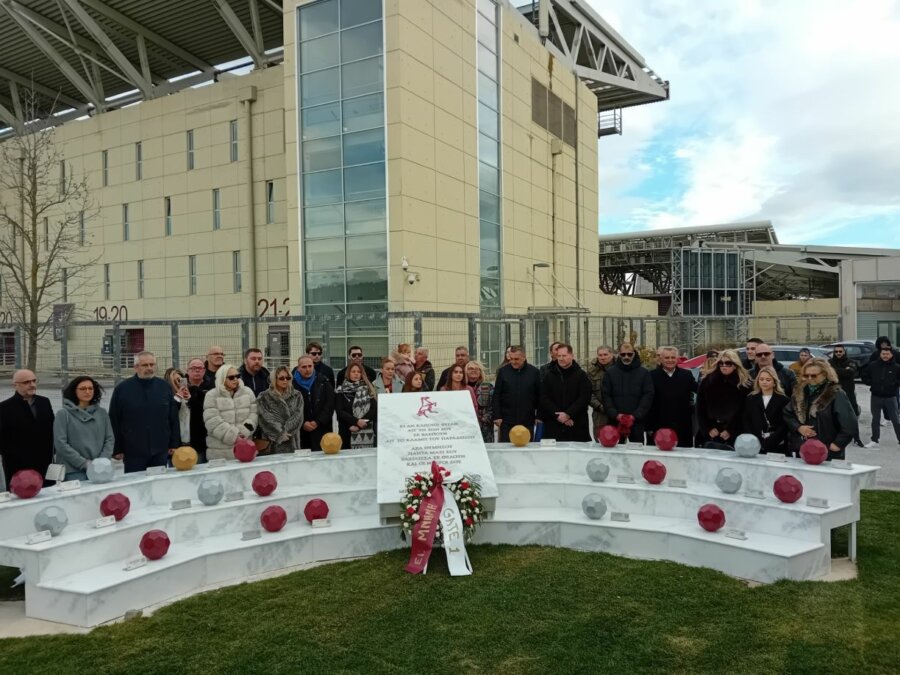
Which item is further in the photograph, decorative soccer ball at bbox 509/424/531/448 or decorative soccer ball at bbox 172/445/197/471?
decorative soccer ball at bbox 509/424/531/448

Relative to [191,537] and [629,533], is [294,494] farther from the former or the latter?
[629,533]

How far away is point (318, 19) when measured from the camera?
768 inches

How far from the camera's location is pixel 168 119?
2633cm

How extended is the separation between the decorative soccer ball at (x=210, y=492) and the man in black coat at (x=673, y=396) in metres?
4.93

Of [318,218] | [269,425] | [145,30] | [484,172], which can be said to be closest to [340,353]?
[318,218]

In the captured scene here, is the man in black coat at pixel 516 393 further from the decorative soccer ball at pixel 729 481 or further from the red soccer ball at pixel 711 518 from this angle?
the red soccer ball at pixel 711 518

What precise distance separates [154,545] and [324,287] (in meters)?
15.1

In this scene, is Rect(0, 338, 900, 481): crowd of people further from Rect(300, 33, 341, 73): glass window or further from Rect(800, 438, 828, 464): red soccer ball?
Rect(300, 33, 341, 73): glass window

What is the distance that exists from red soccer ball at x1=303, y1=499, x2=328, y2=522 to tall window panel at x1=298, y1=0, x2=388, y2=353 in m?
11.6

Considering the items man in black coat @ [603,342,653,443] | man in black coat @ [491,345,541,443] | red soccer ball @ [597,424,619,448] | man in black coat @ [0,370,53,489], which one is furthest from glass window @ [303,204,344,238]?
man in black coat @ [0,370,53,489]

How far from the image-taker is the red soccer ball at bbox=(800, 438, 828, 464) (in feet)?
20.3

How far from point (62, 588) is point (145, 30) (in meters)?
26.8

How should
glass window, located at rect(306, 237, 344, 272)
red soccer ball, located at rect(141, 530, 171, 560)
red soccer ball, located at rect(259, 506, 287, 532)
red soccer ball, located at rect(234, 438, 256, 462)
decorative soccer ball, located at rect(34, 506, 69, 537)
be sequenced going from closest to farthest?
decorative soccer ball, located at rect(34, 506, 69, 537), red soccer ball, located at rect(141, 530, 171, 560), red soccer ball, located at rect(259, 506, 287, 532), red soccer ball, located at rect(234, 438, 256, 462), glass window, located at rect(306, 237, 344, 272)

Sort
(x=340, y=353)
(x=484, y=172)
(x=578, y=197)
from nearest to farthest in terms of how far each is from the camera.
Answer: (x=340, y=353), (x=484, y=172), (x=578, y=197)
